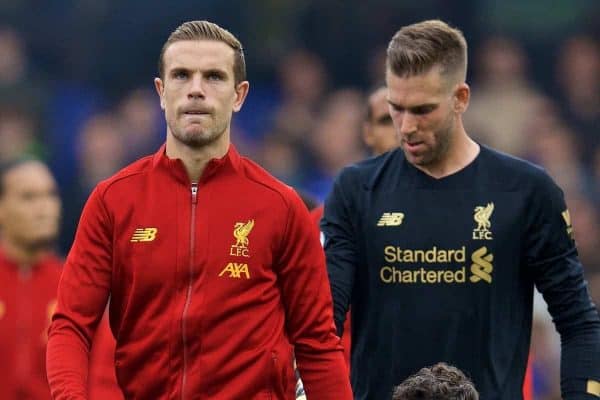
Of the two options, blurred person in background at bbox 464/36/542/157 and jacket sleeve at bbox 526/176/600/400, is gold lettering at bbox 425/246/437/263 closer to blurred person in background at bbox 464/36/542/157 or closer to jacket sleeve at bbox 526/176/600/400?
jacket sleeve at bbox 526/176/600/400

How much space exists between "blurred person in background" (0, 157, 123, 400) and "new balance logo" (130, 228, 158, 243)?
10.7ft

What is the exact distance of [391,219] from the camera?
17.9 feet

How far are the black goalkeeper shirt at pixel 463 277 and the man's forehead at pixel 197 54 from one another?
916mm

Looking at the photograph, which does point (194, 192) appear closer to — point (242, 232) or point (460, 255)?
point (242, 232)

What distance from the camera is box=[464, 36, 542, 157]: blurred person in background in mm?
11602

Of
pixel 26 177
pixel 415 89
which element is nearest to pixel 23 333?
pixel 26 177

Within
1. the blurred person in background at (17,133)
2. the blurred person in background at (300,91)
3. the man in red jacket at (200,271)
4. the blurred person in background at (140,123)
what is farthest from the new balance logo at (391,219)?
the blurred person in background at (17,133)

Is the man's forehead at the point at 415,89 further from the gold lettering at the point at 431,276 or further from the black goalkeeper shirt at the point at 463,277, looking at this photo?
the gold lettering at the point at 431,276

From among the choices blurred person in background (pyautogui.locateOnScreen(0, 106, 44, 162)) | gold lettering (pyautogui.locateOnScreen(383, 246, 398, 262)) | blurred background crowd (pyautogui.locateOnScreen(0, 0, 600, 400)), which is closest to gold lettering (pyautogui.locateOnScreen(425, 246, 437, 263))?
gold lettering (pyautogui.locateOnScreen(383, 246, 398, 262))

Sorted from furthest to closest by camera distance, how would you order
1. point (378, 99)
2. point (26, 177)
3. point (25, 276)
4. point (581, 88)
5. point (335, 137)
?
point (335, 137), point (581, 88), point (26, 177), point (25, 276), point (378, 99)

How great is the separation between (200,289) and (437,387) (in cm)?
75

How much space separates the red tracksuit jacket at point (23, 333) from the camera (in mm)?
8109

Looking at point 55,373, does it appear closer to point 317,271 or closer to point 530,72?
point 317,271

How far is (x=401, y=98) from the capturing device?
5.36 m
